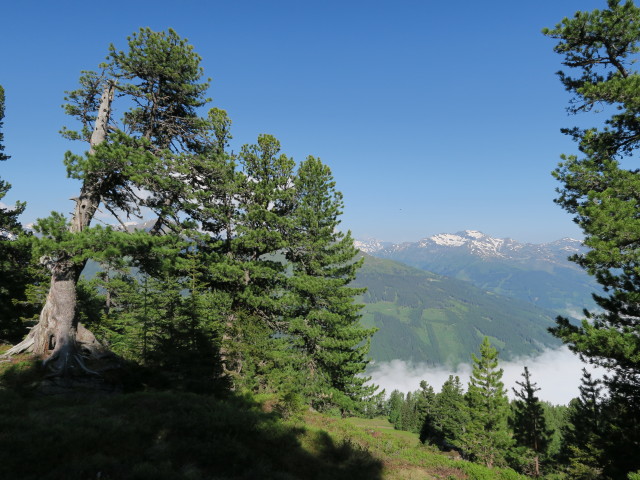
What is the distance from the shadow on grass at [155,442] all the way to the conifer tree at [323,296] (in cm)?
915

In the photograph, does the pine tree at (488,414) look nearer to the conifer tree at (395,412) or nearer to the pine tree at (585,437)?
the pine tree at (585,437)

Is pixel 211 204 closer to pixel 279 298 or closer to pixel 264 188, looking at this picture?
pixel 264 188

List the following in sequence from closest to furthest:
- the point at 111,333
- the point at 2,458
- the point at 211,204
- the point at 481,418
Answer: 1. the point at 2,458
2. the point at 211,204
3. the point at 111,333
4. the point at 481,418

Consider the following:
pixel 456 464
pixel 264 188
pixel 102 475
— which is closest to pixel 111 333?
pixel 264 188

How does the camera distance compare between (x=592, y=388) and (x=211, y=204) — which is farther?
(x=592, y=388)

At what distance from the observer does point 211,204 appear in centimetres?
1897

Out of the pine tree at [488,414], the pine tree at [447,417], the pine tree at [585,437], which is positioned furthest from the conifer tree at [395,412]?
the pine tree at [488,414]

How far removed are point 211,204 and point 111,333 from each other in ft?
55.0

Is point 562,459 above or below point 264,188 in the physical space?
below

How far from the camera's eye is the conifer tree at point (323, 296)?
20766 mm

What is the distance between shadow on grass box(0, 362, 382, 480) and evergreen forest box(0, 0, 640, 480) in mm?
59

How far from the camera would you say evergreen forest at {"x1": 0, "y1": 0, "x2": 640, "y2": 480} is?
8.55m

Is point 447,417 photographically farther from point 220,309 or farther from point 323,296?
point 220,309

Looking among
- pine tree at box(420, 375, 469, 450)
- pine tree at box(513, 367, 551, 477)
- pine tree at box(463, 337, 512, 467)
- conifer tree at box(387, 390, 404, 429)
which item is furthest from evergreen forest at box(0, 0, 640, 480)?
conifer tree at box(387, 390, 404, 429)
